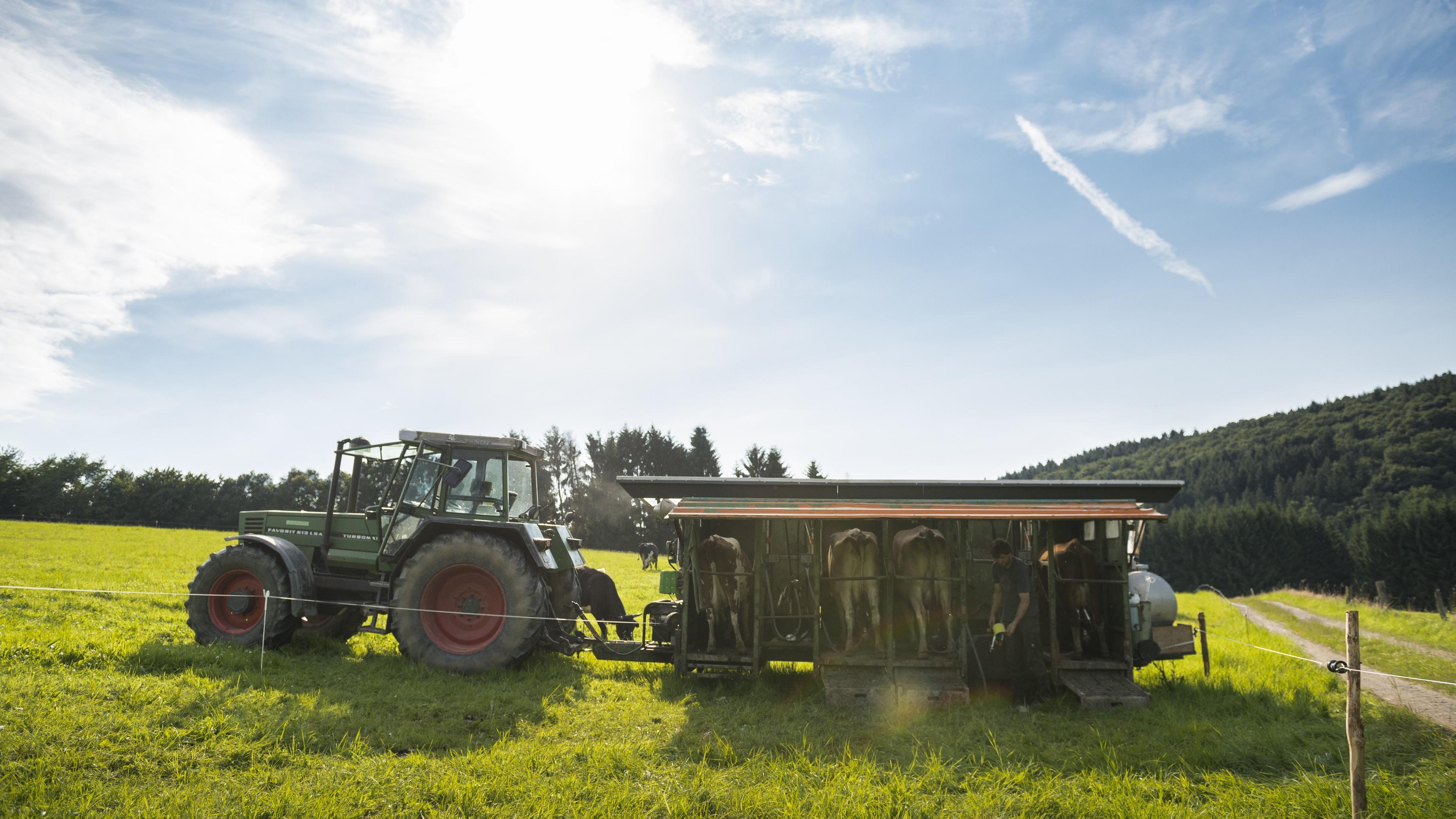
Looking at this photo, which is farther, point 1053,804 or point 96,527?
point 96,527

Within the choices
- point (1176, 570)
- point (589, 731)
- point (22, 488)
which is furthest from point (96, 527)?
point (1176, 570)

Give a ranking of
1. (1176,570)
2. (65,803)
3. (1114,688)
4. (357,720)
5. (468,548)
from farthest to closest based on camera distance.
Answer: (1176,570), (468,548), (1114,688), (357,720), (65,803)

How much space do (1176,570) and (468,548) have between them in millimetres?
74884

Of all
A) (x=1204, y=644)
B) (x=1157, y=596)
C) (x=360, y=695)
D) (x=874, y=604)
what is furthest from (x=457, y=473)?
(x=1204, y=644)

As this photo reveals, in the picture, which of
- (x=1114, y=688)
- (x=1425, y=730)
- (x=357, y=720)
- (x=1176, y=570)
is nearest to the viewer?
(x=357, y=720)

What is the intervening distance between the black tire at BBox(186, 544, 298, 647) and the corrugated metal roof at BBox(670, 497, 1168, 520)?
4717 mm

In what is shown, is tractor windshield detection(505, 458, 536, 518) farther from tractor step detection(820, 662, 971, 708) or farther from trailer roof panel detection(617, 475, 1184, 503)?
tractor step detection(820, 662, 971, 708)

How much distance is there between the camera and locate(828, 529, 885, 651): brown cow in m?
8.47

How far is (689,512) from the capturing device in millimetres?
7926

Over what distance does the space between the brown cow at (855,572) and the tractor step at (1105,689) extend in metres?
2.02

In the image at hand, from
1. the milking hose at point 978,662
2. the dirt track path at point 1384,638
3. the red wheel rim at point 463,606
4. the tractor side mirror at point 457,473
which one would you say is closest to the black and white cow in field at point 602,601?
the red wheel rim at point 463,606

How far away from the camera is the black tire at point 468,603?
8062 millimetres

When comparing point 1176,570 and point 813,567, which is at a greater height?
point 813,567

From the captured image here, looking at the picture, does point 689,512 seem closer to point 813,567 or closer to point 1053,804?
point 813,567
